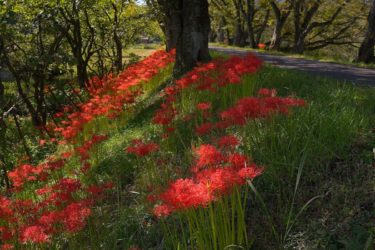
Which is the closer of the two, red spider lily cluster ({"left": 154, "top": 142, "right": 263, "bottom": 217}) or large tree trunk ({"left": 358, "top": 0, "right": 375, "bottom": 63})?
red spider lily cluster ({"left": 154, "top": 142, "right": 263, "bottom": 217})

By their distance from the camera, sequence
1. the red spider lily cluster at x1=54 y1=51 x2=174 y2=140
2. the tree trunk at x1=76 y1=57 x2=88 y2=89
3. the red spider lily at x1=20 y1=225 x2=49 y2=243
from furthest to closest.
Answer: the tree trunk at x1=76 y1=57 x2=88 y2=89 < the red spider lily cluster at x1=54 y1=51 x2=174 y2=140 < the red spider lily at x1=20 y1=225 x2=49 y2=243

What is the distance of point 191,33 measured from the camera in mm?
10844

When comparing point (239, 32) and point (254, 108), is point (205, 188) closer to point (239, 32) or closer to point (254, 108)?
point (254, 108)

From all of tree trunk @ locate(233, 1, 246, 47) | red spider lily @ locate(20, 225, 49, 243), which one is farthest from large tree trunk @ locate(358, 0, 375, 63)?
tree trunk @ locate(233, 1, 246, 47)

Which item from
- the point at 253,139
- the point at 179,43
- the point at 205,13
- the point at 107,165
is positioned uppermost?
the point at 205,13

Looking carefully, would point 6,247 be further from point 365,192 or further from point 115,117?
point 115,117

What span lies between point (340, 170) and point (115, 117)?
6.33 metres

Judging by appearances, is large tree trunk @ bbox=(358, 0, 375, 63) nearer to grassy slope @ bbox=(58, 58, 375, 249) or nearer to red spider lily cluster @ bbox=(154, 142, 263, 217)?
grassy slope @ bbox=(58, 58, 375, 249)

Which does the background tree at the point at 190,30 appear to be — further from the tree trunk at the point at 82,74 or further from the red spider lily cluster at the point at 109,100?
the tree trunk at the point at 82,74

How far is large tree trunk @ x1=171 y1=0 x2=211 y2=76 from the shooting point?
1077cm

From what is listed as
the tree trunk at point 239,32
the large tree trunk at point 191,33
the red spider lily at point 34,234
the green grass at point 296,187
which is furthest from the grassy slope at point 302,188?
the tree trunk at point 239,32

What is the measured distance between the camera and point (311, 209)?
3.72 m

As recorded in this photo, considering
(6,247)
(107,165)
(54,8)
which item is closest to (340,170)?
(6,247)

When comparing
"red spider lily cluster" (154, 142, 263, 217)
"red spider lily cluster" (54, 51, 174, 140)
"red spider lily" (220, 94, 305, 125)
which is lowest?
"red spider lily cluster" (54, 51, 174, 140)
